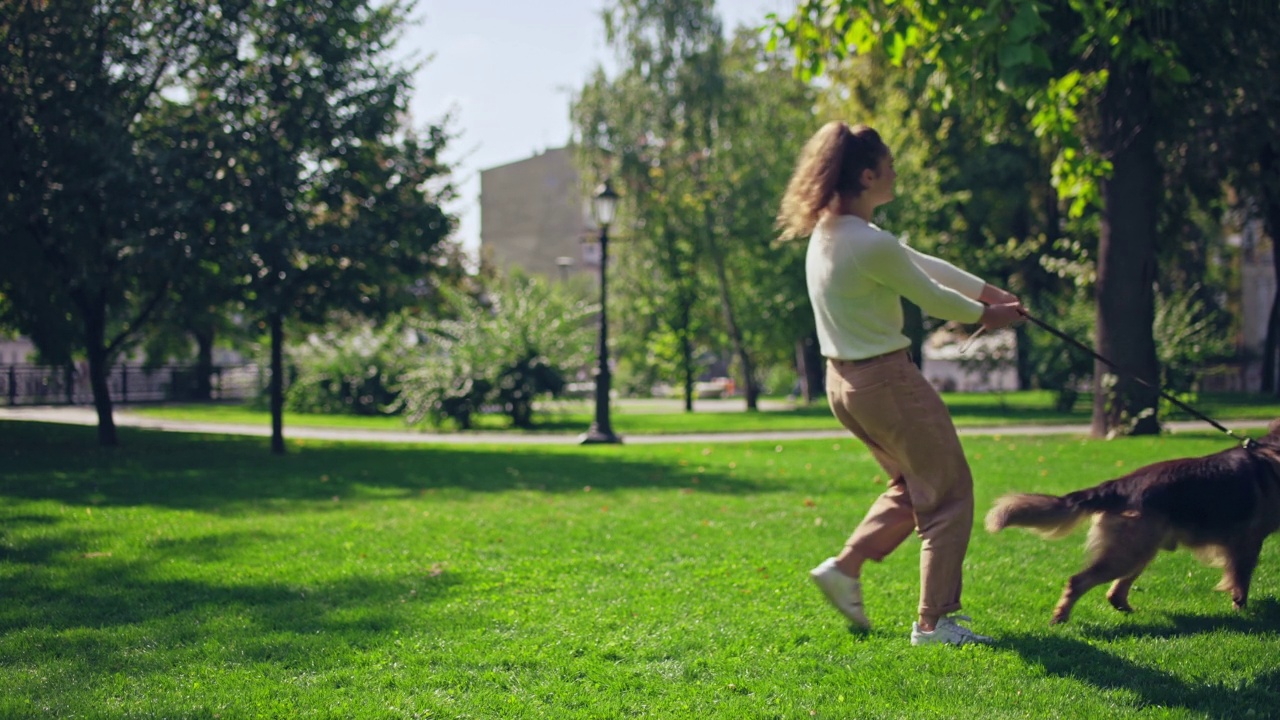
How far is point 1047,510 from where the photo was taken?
4.51 m

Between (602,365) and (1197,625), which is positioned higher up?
(602,365)

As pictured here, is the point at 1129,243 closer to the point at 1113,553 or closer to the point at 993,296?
the point at 1113,553

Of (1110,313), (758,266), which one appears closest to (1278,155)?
(1110,313)

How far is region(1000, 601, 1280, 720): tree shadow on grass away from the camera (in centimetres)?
Result: 357

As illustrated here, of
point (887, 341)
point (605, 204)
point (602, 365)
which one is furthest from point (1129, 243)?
point (887, 341)

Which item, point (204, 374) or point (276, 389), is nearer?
point (276, 389)

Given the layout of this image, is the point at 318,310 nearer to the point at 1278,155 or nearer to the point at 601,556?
the point at 601,556

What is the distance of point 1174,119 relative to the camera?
13.0 meters

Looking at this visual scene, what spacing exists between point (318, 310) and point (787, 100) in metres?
19.0

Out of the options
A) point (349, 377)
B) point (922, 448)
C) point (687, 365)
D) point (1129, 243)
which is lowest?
point (922, 448)

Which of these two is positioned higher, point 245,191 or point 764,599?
point 245,191

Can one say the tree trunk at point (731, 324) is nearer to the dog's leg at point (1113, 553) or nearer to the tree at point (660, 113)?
the tree at point (660, 113)

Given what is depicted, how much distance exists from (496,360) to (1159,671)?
16.4 metres

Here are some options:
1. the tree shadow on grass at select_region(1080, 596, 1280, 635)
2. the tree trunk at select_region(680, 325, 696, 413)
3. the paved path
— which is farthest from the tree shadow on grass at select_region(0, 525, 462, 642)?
the tree trunk at select_region(680, 325, 696, 413)
